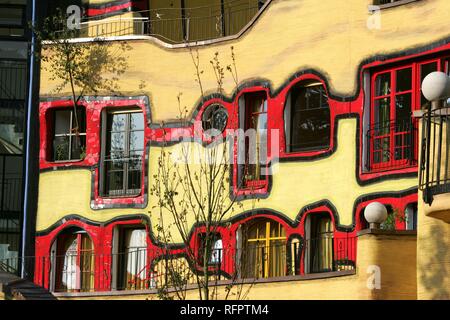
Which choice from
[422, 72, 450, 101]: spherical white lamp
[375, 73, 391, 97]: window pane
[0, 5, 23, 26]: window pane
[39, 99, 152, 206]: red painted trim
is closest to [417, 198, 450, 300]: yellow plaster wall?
[422, 72, 450, 101]: spherical white lamp

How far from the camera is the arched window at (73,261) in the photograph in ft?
99.4

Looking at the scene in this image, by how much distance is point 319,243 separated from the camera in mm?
27672

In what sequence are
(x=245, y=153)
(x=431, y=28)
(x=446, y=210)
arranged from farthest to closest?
1. (x=245, y=153)
2. (x=431, y=28)
3. (x=446, y=210)

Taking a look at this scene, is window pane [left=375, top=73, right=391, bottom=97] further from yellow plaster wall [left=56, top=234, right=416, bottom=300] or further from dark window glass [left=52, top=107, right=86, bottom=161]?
dark window glass [left=52, top=107, right=86, bottom=161]

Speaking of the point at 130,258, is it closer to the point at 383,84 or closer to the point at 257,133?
the point at 257,133

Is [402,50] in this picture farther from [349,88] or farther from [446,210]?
[446,210]

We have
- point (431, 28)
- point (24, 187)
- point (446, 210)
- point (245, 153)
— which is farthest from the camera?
point (24, 187)

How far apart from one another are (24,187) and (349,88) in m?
7.78

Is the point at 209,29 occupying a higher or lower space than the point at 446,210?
higher

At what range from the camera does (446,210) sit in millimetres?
19109

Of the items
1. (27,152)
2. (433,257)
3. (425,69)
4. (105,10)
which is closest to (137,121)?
(27,152)

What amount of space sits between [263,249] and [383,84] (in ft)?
12.6

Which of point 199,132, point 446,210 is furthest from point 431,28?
point 446,210

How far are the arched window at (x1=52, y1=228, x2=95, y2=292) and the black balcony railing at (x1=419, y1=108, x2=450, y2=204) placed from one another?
12.0 m
